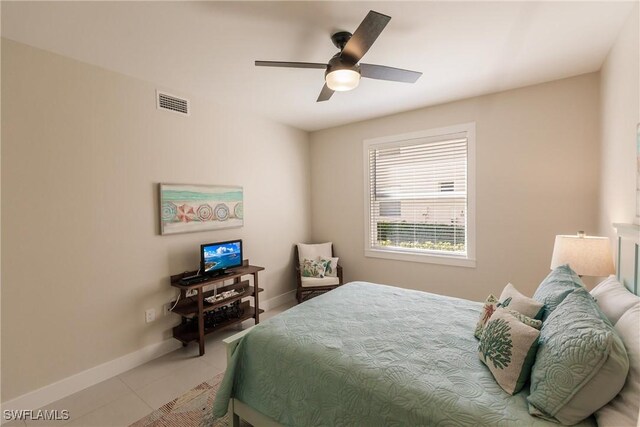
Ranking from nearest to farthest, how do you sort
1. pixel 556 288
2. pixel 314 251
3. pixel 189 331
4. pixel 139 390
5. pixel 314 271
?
pixel 556 288
pixel 139 390
pixel 189 331
pixel 314 271
pixel 314 251

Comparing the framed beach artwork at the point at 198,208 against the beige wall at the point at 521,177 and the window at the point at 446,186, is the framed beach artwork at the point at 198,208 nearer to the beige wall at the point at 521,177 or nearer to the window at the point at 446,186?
the beige wall at the point at 521,177

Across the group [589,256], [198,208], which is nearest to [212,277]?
[198,208]

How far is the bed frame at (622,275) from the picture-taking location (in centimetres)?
154

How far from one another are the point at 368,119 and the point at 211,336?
337 cm

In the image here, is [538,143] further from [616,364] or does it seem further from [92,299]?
[92,299]

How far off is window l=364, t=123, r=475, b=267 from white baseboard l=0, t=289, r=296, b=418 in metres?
2.74

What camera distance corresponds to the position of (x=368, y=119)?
13.1ft

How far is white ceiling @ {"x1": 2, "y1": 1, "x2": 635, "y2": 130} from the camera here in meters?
1.76

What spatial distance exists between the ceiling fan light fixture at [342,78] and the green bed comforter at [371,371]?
162cm

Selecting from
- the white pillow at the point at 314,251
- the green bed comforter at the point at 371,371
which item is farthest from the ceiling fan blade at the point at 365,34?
the white pillow at the point at 314,251

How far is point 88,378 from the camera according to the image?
235 cm

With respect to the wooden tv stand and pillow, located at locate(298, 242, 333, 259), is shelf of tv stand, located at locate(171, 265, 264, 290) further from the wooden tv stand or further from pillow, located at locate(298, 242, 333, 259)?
pillow, located at locate(298, 242, 333, 259)

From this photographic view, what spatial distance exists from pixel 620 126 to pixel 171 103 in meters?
3.73

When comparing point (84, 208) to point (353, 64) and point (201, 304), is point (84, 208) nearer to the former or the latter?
point (201, 304)
